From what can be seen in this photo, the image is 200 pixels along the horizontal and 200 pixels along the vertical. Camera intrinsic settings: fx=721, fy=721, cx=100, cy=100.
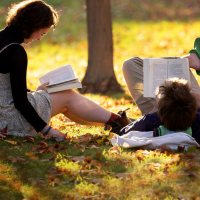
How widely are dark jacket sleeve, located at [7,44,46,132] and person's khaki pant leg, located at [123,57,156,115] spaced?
1.38 meters

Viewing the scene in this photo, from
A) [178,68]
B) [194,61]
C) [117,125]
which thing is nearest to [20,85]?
[117,125]

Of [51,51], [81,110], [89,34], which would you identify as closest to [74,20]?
[51,51]

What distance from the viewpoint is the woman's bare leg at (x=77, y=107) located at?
6.59 m

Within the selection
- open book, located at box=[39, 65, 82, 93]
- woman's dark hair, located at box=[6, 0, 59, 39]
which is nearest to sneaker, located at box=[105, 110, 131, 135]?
open book, located at box=[39, 65, 82, 93]

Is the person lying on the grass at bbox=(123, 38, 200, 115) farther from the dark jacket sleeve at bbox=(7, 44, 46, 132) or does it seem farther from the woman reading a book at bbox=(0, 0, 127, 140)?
the dark jacket sleeve at bbox=(7, 44, 46, 132)

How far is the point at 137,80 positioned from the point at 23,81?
5.08ft

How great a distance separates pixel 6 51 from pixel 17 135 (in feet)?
2.59

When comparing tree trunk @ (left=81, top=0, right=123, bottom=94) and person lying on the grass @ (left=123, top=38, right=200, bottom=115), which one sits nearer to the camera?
person lying on the grass @ (left=123, top=38, right=200, bottom=115)

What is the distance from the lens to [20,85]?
20.1 feet

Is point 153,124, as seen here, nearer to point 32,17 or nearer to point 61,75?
point 61,75

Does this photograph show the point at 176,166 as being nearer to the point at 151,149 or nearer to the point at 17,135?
the point at 151,149

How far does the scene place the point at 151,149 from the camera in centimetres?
599

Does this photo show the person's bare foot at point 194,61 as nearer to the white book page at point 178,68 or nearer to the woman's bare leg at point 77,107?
the white book page at point 178,68

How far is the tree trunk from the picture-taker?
36.8 ft
